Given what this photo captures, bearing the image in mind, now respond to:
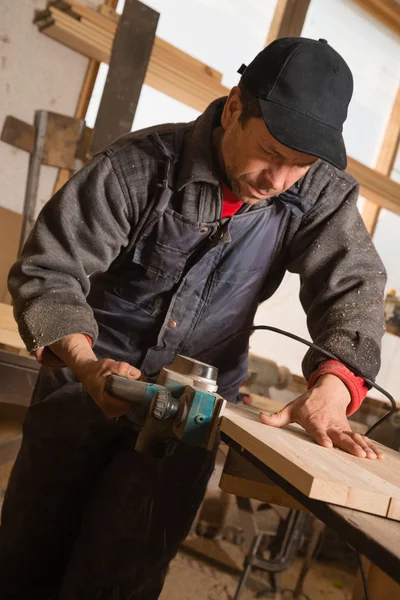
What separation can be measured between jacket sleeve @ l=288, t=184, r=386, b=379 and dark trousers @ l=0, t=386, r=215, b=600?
1.59 feet

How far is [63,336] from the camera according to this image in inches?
51.5

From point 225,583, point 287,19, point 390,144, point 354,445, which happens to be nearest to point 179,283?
point 354,445

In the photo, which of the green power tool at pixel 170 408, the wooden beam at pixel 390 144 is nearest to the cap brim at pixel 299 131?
the green power tool at pixel 170 408

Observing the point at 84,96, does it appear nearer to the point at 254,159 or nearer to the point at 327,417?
the point at 254,159

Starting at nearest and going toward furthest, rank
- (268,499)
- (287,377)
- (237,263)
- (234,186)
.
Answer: (268,499)
(234,186)
(237,263)
(287,377)

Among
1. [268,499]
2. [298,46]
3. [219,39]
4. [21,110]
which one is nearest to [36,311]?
[268,499]

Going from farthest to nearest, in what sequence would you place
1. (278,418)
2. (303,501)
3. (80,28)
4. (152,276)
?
1. (80,28)
2. (152,276)
3. (278,418)
4. (303,501)

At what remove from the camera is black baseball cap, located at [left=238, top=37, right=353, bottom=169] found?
1265mm

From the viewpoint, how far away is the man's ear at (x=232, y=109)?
1.40 m

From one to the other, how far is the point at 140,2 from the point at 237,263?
2.10m

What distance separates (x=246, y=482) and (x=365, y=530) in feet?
1.64

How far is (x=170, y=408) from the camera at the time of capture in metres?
1.06

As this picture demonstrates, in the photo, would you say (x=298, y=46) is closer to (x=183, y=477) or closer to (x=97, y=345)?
(x=97, y=345)

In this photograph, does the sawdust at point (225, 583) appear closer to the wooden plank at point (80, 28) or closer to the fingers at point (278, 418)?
the fingers at point (278, 418)
